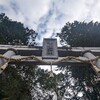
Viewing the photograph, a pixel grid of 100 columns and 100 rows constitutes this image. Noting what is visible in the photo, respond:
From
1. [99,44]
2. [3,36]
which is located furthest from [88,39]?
[3,36]

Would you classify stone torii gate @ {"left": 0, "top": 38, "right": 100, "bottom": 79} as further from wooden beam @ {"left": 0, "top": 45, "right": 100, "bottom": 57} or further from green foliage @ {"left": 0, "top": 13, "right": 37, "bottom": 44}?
green foliage @ {"left": 0, "top": 13, "right": 37, "bottom": 44}

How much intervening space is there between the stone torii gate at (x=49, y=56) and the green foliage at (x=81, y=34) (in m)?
9.66

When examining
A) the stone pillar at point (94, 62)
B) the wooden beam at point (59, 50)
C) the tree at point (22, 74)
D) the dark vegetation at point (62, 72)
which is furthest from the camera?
the dark vegetation at point (62, 72)

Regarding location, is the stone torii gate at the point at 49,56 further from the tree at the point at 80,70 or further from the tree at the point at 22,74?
the tree at the point at 80,70

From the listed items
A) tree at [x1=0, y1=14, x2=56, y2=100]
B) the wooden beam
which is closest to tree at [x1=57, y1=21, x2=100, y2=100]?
tree at [x1=0, y1=14, x2=56, y2=100]

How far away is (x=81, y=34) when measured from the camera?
53.3 ft

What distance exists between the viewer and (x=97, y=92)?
1554cm

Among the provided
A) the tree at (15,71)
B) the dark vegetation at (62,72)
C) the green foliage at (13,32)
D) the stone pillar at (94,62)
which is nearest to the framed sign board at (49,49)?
the stone pillar at (94,62)

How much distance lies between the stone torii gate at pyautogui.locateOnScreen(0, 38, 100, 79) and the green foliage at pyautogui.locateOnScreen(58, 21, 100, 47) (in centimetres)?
966

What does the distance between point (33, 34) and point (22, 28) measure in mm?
1036

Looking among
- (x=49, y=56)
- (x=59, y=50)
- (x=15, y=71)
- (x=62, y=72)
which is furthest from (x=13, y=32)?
(x=49, y=56)

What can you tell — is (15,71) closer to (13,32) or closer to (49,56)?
(13,32)

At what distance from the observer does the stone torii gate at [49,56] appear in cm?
514

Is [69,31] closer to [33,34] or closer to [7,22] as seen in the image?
[33,34]
